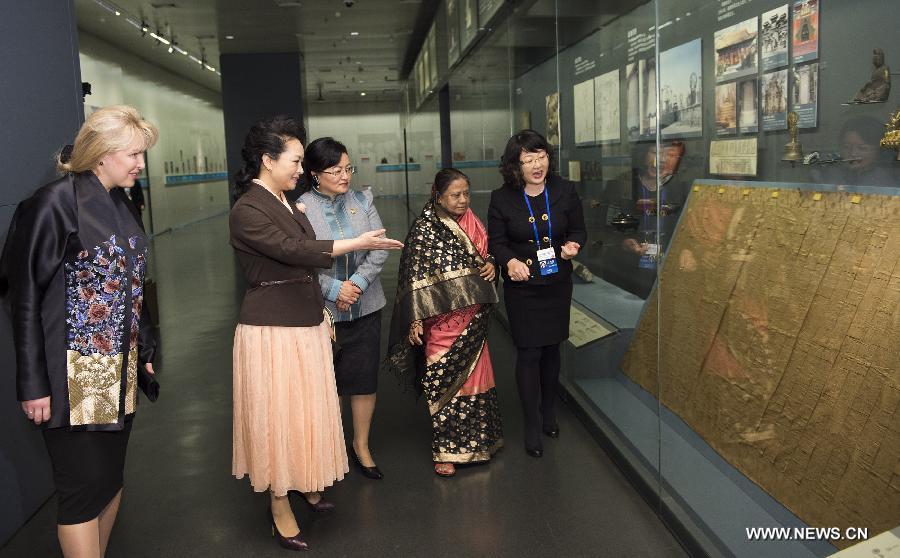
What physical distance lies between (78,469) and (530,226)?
7.89 feet

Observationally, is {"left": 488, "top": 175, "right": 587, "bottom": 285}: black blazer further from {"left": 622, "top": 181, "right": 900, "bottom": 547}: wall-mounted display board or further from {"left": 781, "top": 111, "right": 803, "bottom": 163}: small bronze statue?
{"left": 781, "top": 111, "right": 803, "bottom": 163}: small bronze statue

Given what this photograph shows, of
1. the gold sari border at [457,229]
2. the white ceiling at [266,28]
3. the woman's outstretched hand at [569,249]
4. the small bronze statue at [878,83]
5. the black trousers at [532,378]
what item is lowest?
the black trousers at [532,378]

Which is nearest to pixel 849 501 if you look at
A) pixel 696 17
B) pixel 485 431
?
pixel 696 17

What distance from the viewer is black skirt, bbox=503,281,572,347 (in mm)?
4227

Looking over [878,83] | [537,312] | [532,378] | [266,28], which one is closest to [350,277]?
[537,312]

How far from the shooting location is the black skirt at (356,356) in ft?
13.0

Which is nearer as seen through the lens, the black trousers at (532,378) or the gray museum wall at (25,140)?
the gray museum wall at (25,140)

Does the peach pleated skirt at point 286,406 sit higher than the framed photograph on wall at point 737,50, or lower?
lower

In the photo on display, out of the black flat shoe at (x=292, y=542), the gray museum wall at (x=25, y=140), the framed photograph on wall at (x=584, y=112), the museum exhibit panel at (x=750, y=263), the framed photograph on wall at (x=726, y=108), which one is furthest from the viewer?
the framed photograph on wall at (x=584, y=112)

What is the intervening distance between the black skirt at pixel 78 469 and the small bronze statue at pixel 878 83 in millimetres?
2412

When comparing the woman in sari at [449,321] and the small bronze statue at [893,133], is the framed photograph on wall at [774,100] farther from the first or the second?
the woman in sari at [449,321]

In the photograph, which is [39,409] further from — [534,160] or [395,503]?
[534,160]

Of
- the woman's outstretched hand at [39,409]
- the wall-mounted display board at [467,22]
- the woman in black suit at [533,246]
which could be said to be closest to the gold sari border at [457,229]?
the woman in black suit at [533,246]

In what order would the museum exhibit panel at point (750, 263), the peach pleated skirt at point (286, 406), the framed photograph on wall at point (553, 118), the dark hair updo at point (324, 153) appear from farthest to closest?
1. the framed photograph on wall at point (553, 118)
2. the dark hair updo at point (324, 153)
3. the peach pleated skirt at point (286, 406)
4. the museum exhibit panel at point (750, 263)
